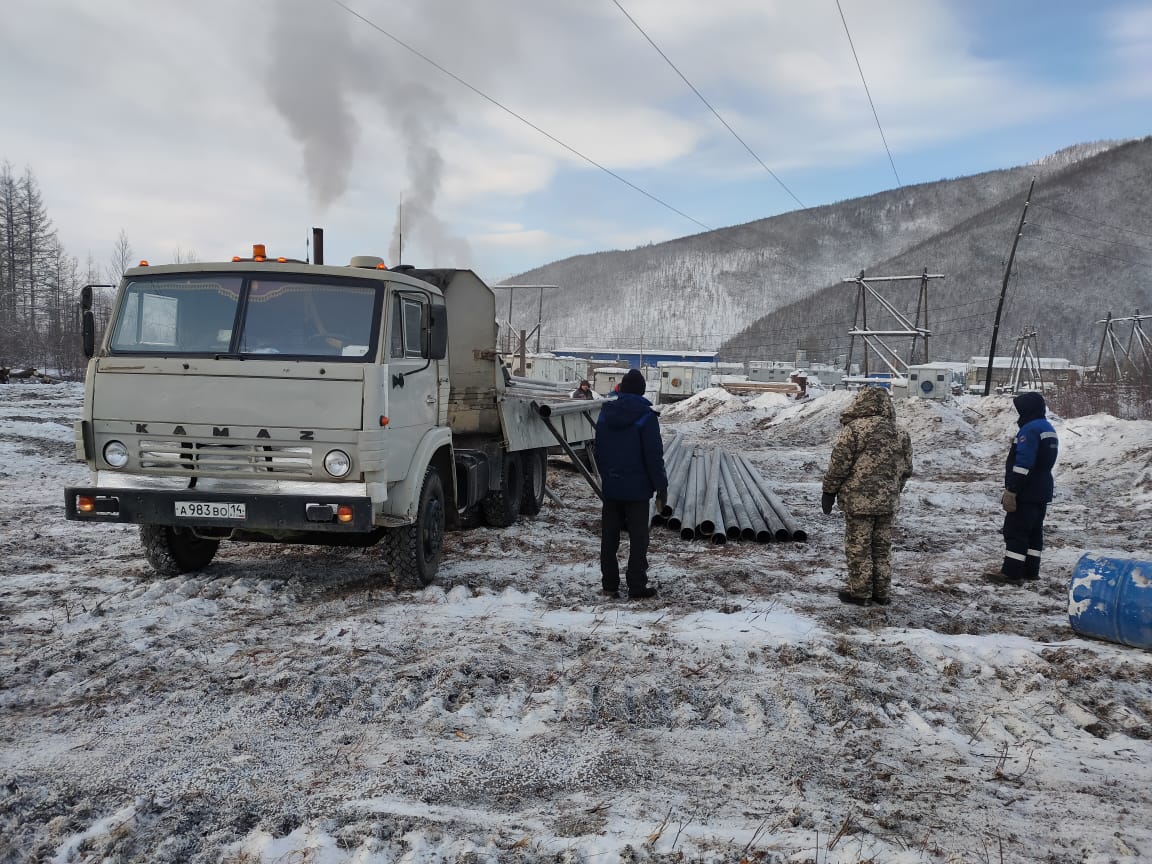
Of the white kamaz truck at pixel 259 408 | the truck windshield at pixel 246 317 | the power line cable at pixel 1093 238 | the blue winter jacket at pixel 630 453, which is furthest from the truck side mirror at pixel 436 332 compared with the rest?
the power line cable at pixel 1093 238

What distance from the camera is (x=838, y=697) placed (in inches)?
173

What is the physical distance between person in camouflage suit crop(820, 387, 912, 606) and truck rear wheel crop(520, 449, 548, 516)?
465cm

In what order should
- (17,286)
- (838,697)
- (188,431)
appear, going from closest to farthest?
(838,697), (188,431), (17,286)

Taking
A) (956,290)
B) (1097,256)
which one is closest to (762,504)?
(956,290)

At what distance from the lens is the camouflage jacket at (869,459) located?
6.37 metres

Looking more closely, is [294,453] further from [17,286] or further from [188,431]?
[17,286]

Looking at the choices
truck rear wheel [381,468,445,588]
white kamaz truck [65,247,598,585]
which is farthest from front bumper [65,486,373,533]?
truck rear wheel [381,468,445,588]

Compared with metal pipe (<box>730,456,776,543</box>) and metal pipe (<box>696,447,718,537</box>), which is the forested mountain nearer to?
metal pipe (<box>730,456,776,543</box>)

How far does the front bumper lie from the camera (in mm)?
5414

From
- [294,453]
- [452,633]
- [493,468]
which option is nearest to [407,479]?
[294,453]

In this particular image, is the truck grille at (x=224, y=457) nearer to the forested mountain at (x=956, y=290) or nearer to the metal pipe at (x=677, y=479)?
the metal pipe at (x=677, y=479)

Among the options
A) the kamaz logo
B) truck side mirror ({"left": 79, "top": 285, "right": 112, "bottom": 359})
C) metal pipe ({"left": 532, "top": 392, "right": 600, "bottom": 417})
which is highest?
truck side mirror ({"left": 79, "top": 285, "right": 112, "bottom": 359})

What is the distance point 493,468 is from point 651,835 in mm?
6200

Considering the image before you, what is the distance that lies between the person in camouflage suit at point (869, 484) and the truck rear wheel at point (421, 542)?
135 inches
